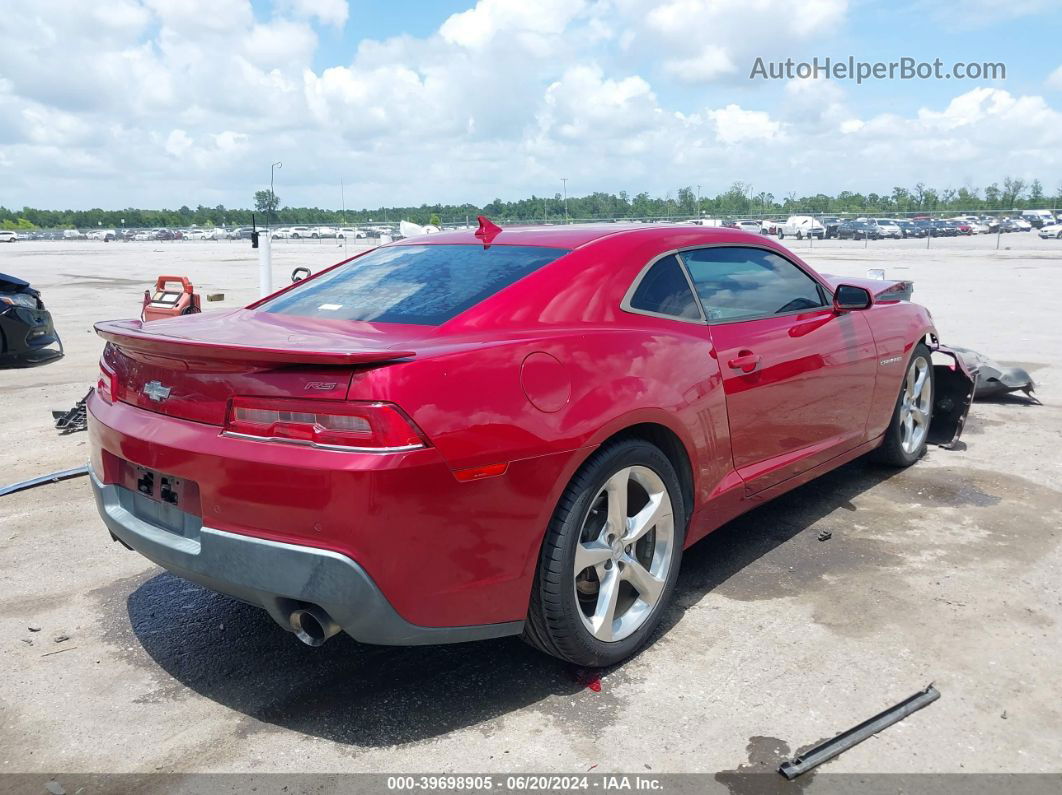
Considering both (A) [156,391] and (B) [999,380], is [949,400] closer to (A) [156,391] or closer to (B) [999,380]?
(B) [999,380]

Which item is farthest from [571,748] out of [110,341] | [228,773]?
[110,341]

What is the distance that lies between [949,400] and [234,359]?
5.13 metres

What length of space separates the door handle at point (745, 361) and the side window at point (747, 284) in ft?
0.55

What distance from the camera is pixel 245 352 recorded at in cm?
254

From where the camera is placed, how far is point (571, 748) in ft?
8.76

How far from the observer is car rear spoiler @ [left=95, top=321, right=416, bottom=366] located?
2.44m

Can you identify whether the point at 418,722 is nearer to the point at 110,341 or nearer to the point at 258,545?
the point at 258,545

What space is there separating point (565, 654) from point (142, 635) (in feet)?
5.69

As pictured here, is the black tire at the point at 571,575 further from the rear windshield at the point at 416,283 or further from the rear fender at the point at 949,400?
the rear fender at the point at 949,400

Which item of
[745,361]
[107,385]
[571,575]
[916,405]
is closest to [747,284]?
[745,361]

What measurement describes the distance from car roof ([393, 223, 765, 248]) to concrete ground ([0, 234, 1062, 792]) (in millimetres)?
1529

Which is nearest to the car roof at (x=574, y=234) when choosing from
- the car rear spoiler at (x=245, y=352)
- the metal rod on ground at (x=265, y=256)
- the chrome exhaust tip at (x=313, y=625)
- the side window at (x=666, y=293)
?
the side window at (x=666, y=293)

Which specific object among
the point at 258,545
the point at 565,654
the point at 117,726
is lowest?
the point at 117,726

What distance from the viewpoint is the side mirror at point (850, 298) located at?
437cm
